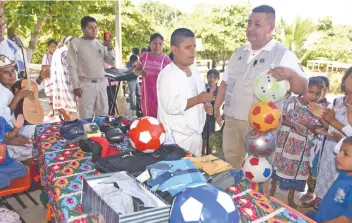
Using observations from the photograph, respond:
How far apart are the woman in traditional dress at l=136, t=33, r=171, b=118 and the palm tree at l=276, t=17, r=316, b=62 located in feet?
38.2

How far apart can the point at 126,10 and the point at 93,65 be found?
890 cm

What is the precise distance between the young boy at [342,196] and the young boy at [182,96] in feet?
3.72

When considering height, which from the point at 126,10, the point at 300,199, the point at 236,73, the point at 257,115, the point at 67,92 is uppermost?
the point at 126,10

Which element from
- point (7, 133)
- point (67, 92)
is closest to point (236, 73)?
point (7, 133)

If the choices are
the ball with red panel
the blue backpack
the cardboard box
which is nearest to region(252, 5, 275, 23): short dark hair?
the ball with red panel

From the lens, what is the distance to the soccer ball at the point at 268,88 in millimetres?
2854

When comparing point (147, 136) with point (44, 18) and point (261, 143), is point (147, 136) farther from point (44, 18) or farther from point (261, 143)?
point (44, 18)

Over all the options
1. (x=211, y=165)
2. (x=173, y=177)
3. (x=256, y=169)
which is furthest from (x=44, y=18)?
(x=173, y=177)

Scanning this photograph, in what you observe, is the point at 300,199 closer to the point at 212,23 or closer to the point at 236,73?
the point at 236,73

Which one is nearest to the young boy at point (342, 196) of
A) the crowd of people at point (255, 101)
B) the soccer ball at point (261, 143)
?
the crowd of people at point (255, 101)

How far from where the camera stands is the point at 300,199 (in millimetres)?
4062

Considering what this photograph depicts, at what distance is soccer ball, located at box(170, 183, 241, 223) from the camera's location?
4.42 ft

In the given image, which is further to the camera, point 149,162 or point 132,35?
point 132,35

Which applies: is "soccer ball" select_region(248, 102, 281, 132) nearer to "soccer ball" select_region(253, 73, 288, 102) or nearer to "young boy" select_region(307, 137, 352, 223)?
"soccer ball" select_region(253, 73, 288, 102)
